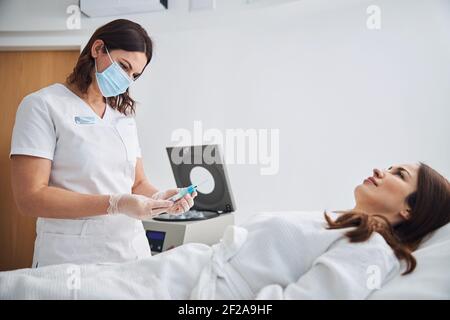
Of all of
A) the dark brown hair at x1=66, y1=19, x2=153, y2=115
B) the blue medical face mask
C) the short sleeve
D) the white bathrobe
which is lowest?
the white bathrobe

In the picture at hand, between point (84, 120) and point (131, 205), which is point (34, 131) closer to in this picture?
point (84, 120)

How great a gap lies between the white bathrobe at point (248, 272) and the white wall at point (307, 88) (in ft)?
3.75

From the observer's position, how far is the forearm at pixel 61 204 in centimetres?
118

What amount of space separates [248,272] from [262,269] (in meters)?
0.04

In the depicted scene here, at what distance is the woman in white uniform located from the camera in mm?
1209

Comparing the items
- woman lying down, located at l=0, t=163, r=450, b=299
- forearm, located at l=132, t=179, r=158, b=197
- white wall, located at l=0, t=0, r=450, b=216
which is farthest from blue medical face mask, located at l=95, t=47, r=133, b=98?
white wall, located at l=0, t=0, r=450, b=216

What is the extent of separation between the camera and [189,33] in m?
2.48

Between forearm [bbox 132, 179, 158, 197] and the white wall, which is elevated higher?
the white wall

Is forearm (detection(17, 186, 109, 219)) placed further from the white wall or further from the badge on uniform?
the white wall

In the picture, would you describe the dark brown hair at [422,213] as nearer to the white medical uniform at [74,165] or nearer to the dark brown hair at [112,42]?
the white medical uniform at [74,165]

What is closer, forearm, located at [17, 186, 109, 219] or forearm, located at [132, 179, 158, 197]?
forearm, located at [17, 186, 109, 219]

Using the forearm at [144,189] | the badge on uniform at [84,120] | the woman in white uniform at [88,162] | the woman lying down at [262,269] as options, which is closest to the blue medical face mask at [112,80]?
the woman in white uniform at [88,162]

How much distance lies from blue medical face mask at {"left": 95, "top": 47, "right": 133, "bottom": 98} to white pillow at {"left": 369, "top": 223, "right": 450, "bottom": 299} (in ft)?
3.59
